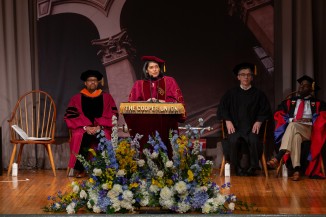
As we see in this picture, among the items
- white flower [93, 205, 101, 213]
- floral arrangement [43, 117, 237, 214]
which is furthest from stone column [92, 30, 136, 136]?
white flower [93, 205, 101, 213]

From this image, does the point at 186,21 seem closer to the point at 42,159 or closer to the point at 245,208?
the point at 42,159

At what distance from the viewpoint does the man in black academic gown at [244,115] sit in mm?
8125

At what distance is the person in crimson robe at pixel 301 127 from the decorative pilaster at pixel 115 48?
1.91 metres

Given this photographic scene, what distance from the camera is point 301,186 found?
722 cm

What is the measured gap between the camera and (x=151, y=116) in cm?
632

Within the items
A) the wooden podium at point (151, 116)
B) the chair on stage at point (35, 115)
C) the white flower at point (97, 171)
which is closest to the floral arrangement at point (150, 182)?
the white flower at point (97, 171)

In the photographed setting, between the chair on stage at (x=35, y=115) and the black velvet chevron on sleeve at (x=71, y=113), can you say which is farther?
the chair on stage at (x=35, y=115)

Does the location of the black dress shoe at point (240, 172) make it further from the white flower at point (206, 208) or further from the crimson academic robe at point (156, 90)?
the white flower at point (206, 208)

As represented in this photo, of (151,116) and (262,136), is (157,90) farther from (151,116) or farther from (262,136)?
(262,136)

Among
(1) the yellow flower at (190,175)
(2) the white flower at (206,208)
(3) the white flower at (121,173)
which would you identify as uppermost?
(3) the white flower at (121,173)

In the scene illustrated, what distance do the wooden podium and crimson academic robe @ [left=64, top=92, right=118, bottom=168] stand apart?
1905 mm

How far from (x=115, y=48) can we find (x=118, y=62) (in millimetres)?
168

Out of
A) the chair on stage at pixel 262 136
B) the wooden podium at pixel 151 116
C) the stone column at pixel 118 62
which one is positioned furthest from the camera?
the stone column at pixel 118 62

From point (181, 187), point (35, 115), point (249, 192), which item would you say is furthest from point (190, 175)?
point (35, 115)
